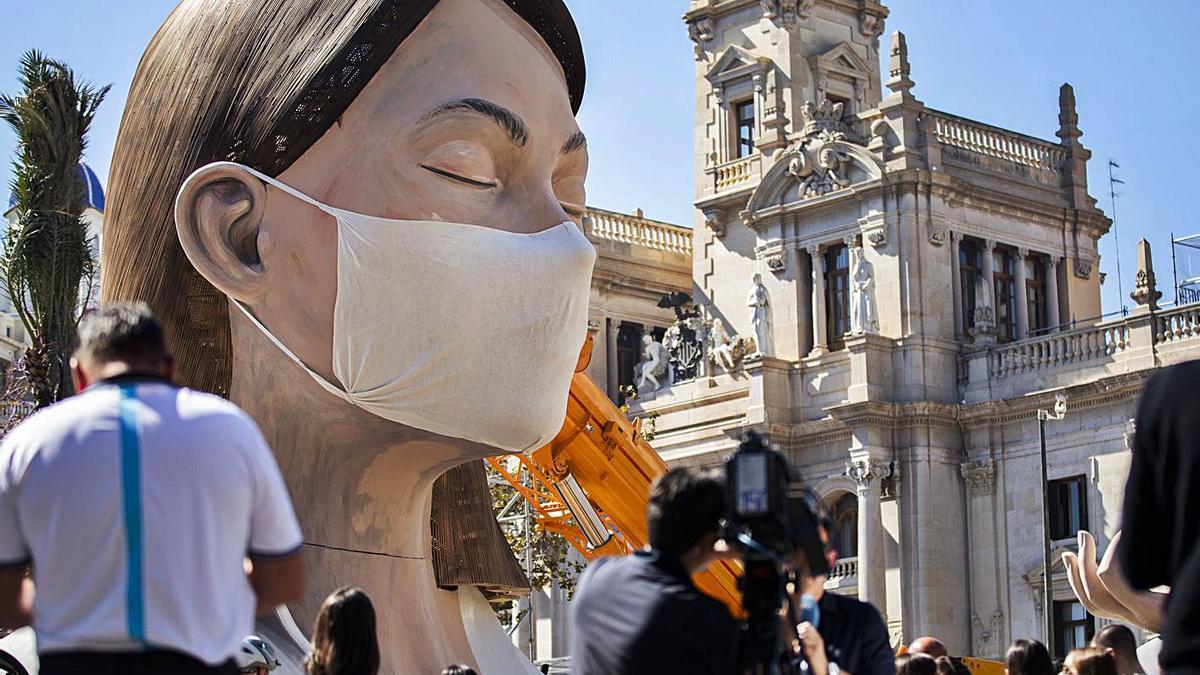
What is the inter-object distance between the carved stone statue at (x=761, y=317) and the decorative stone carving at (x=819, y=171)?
230 cm

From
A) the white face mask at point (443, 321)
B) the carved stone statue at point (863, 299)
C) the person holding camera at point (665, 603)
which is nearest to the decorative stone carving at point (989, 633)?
the carved stone statue at point (863, 299)

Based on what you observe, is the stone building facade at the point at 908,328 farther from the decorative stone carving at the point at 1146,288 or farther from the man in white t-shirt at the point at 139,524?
the man in white t-shirt at the point at 139,524

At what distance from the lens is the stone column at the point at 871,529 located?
1629 inches

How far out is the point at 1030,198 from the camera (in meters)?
45.2

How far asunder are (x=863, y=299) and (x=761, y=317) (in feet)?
9.73

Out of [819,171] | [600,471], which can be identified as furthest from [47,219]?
[819,171]

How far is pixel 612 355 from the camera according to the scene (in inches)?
2007

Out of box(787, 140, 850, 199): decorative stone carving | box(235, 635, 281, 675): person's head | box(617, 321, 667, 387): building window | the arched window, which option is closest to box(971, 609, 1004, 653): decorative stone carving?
the arched window

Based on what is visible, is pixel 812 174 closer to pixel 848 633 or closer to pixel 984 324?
pixel 984 324

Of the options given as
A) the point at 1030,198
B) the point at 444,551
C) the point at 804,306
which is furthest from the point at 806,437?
the point at 444,551

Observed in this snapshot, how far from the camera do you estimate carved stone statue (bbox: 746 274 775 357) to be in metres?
45.3

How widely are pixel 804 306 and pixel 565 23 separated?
35.4 meters

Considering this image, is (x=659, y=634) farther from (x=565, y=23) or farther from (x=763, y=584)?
(x=565, y=23)

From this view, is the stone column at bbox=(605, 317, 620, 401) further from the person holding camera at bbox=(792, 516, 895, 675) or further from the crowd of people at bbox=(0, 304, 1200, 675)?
the crowd of people at bbox=(0, 304, 1200, 675)
